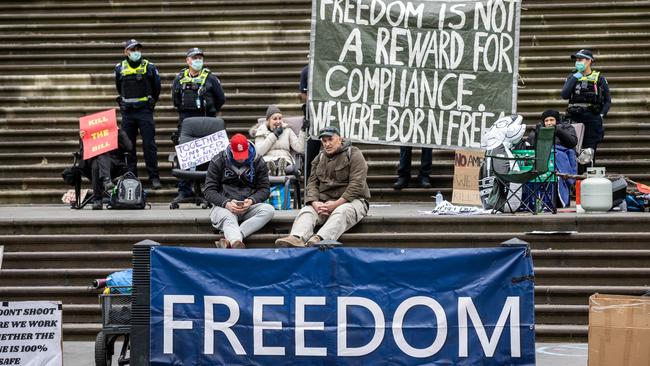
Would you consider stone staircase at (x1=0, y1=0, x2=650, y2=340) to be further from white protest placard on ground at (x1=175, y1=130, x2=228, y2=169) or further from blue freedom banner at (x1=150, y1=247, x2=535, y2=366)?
blue freedom banner at (x1=150, y1=247, x2=535, y2=366)

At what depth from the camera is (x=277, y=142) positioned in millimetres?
16000

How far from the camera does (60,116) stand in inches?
781

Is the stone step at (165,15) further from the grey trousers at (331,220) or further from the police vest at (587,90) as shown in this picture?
the grey trousers at (331,220)

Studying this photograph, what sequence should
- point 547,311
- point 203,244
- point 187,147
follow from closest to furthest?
point 547,311, point 203,244, point 187,147

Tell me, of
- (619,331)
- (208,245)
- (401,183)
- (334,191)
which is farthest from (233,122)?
(619,331)

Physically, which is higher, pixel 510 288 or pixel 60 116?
pixel 60 116

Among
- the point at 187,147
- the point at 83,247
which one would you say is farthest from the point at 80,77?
the point at 83,247

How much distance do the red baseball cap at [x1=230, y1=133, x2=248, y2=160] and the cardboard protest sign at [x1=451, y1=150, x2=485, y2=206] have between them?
372cm

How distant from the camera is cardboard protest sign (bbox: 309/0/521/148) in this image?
1437 cm

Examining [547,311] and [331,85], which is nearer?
[547,311]

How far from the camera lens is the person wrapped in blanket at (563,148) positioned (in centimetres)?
1543

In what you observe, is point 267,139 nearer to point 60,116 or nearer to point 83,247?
point 83,247

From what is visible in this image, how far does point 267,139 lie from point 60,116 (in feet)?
17.1

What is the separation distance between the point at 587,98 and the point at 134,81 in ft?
19.8
